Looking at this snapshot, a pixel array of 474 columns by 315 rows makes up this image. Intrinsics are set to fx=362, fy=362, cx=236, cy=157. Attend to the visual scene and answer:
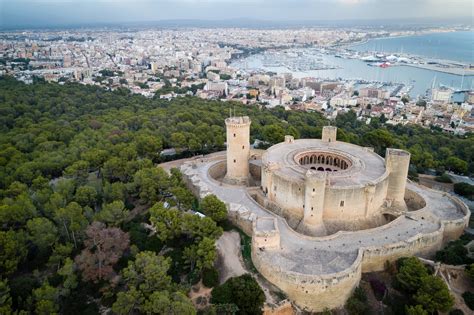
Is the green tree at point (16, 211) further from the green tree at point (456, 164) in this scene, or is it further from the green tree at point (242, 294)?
the green tree at point (456, 164)

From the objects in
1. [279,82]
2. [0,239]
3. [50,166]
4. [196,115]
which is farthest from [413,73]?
[0,239]

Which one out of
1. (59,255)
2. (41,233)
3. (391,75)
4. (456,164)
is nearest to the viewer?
(59,255)

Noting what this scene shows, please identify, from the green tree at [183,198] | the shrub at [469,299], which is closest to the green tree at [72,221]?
the green tree at [183,198]

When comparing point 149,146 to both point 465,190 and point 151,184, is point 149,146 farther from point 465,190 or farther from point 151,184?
point 465,190

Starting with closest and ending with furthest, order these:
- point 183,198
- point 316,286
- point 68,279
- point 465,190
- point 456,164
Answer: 1. point 316,286
2. point 68,279
3. point 183,198
4. point 465,190
5. point 456,164

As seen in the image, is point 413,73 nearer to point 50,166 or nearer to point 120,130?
point 120,130

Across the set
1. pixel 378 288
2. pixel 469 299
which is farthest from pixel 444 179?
pixel 378 288
